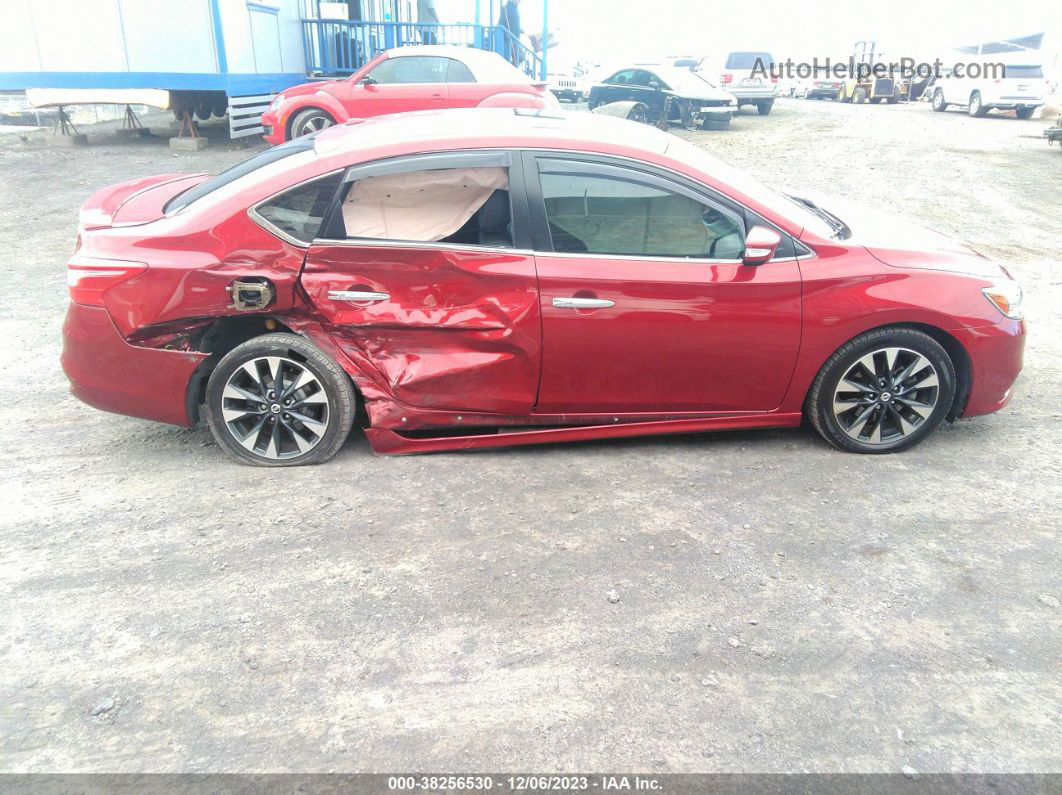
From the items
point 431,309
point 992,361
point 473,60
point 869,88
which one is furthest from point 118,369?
point 869,88

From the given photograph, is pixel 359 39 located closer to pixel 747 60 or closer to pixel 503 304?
pixel 747 60

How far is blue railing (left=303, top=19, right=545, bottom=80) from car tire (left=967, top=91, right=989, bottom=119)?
14.5 meters

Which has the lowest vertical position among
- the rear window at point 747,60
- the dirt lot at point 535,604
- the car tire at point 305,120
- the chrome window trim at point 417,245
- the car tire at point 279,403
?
the dirt lot at point 535,604

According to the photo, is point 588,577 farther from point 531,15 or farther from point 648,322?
point 531,15

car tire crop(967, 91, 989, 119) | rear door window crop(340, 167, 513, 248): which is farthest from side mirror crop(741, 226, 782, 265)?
car tire crop(967, 91, 989, 119)

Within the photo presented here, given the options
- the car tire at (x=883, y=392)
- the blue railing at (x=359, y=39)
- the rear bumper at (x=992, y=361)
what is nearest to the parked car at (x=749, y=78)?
the blue railing at (x=359, y=39)

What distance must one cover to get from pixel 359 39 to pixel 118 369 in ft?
51.5

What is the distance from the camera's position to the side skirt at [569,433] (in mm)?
4363

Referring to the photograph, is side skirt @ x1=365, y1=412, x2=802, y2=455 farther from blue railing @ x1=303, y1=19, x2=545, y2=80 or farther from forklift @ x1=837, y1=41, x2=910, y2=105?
forklift @ x1=837, y1=41, x2=910, y2=105

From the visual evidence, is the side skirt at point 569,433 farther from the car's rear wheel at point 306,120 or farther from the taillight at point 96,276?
the car's rear wheel at point 306,120

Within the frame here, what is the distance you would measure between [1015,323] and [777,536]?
188 centimetres

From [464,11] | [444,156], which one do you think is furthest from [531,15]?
[444,156]

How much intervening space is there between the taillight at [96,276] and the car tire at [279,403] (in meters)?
0.61

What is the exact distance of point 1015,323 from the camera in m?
4.38
